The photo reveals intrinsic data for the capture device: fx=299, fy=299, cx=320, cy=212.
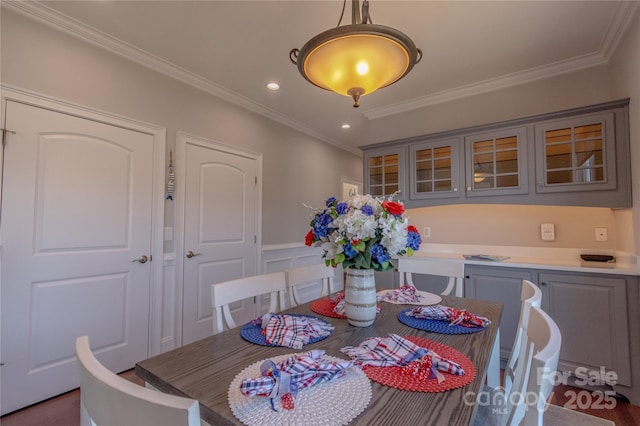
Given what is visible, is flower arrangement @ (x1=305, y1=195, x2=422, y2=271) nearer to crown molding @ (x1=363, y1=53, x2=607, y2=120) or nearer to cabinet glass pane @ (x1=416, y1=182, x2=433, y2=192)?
cabinet glass pane @ (x1=416, y1=182, x2=433, y2=192)

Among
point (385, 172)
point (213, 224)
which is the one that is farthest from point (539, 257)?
point (213, 224)

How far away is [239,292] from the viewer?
5.10 feet

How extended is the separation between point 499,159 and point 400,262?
55.5 inches

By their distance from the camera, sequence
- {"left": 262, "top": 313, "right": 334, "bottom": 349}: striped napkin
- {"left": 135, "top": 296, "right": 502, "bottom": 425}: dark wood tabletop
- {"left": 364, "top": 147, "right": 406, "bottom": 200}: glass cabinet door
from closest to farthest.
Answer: {"left": 135, "top": 296, "right": 502, "bottom": 425}: dark wood tabletop < {"left": 262, "top": 313, "right": 334, "bottom": 349}: striped napkin < {"left": 364, "top": 147, "right": 406, "bottom": 200}: glass cabinet door

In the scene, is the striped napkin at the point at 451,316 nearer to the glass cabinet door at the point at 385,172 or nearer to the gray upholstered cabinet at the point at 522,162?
the gray upholstered cabinet at the point at 522,162

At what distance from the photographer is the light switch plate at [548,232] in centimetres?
268

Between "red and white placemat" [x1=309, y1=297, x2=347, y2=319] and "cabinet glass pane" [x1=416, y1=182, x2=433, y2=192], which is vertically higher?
"cabinet glass pane" [x1=416, y1=182, x2=433, y2=192]

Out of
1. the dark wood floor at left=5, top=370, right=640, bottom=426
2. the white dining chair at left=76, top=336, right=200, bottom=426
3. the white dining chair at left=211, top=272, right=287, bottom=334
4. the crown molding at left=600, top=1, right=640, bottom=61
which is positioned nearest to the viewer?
the white dining chair at left=76, top=336, right=200, bottom=426

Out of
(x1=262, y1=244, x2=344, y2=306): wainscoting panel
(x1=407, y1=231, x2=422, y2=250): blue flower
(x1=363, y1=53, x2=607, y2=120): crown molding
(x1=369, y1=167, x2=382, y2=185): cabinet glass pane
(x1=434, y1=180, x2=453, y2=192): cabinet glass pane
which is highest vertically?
(x1=363, y1=53, x2=607, y2=120): crown molding

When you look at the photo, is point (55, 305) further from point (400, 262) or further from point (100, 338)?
point (400, 262)

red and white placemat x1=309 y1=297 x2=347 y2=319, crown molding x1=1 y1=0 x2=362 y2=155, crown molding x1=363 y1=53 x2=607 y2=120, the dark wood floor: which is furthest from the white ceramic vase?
crown molding x1=363 y1=53 x2=607 y2=120

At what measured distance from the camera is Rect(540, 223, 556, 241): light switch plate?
8.80ft

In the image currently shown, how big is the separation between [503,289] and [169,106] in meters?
3.30

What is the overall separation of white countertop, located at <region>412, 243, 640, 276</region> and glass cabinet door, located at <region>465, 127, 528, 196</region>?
608 millimetres
